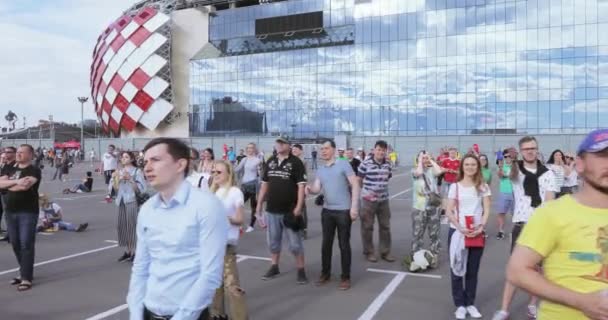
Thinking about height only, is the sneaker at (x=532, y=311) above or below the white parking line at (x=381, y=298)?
above

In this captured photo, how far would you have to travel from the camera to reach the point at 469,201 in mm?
5234

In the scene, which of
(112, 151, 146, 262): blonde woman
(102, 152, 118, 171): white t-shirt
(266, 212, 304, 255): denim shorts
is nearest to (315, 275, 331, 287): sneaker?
(266, 212, 304, 255): denim shorts

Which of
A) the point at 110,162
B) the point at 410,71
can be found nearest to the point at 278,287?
the point at 110,162

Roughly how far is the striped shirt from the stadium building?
43.0 meters

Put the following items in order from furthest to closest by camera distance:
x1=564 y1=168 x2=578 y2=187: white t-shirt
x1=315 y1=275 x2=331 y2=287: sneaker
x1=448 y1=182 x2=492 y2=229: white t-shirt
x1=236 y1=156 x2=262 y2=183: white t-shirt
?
x1=236 y1=156 x2=262 y2=183: white t-shirt, x1=564 y1=168 x2=578 y2=187: white t-shirt, x1=315 y1=275 x2=331 y2=287: sneaker, x1=448 y1=182 x2=492 y2=229: white t-shirt

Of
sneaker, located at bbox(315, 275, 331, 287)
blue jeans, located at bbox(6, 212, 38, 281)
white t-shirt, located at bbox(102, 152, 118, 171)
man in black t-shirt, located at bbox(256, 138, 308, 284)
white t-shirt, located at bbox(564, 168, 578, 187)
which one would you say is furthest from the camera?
white t-shirt, located at bbox(102, 152, 118, 171)

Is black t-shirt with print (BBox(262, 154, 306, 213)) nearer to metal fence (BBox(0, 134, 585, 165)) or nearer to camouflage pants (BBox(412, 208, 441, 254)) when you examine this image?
camouflage pants (BBox(412, 208, 441, 254))

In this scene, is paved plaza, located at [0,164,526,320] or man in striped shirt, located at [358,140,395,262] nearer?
paved plaza, located at [0,164,526,320]

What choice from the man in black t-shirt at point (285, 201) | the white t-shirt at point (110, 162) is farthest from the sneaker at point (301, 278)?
the white t-shirt at point (110, 162)

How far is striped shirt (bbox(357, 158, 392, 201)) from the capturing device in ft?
26.3

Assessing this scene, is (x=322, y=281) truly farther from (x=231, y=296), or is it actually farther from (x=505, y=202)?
(x=505, y=202)

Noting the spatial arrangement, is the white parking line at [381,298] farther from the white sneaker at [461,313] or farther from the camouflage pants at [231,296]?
the camouflage pants at [231,296]

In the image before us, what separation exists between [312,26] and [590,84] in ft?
95.6

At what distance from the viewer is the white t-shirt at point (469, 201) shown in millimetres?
5195
